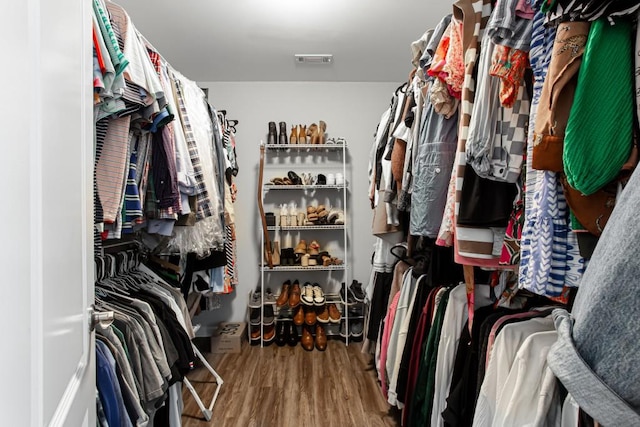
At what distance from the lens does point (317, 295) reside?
3146 mm

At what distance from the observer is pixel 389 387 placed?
6.28 feet

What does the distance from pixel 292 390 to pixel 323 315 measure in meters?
0.86

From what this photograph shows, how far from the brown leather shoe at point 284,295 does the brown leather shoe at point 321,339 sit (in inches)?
14.3

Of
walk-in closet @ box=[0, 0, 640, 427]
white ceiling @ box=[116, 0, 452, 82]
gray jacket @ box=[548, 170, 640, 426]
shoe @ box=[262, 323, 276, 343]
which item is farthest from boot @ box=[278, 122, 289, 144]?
gray jacket @ box=[548, 170, 640, 426]

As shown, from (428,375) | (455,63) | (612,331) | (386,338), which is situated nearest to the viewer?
(612,331)

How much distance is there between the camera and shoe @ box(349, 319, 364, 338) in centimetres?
315

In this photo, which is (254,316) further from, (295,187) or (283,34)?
(283,34)

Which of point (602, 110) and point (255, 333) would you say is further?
point (255, 333)

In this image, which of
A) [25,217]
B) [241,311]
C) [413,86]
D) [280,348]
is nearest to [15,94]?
[25,217]

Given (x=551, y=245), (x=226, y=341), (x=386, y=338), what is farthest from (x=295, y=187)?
(x=551, y=245)

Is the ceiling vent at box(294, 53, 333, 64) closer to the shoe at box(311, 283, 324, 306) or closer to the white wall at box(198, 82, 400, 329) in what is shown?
the white wall at box(198, 82, 400, 329)

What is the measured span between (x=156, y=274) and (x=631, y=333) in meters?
1.91

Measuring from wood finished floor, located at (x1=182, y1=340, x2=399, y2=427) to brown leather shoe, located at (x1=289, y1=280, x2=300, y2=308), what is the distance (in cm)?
36

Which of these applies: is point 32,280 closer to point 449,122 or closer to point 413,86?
point 449,122
